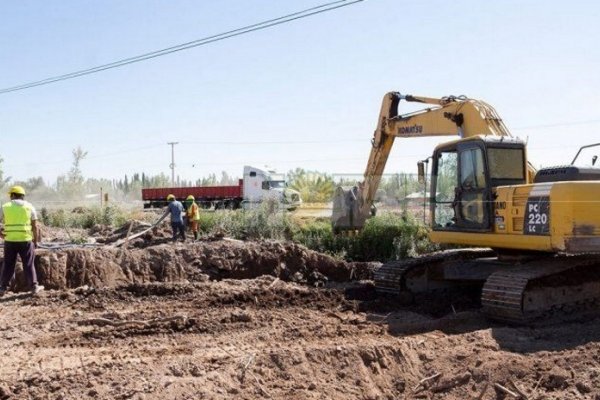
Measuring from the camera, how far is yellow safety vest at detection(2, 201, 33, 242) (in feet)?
35.9

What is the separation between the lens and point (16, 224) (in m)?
11.0

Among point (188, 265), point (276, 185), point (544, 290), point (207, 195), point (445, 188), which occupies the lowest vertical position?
point (188, 265)

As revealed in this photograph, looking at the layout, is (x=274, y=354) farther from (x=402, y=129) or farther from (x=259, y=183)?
(x=259, y=183)

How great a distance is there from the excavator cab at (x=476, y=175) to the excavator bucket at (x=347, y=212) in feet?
18.0

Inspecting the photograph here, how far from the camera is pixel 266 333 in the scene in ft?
27.0

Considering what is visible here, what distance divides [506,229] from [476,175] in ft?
3.25

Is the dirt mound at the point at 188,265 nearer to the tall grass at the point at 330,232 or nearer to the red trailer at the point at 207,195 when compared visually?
the tall grass at the point at 330,232

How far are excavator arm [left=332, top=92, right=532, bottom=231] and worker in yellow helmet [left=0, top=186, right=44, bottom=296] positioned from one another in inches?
302

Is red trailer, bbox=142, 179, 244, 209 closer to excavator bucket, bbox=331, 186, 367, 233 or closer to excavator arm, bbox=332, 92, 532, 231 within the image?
excavator bucket, bbox=331, 186, 367, 233

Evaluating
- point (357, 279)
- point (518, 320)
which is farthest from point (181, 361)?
point (357, 279)

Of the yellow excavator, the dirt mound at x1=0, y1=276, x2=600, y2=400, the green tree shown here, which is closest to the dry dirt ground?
the dirt mound at x1=0, y1=276, x2=600, y2=400

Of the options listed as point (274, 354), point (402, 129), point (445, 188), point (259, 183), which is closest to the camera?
point (274, 354)

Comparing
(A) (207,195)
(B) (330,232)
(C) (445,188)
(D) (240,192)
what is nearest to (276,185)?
(D) (240,192)

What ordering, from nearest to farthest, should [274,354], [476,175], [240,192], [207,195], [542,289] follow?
1. [274,354]
2. [542,289]
3. [476,175]
4. [240,192]
5. [207,195]
